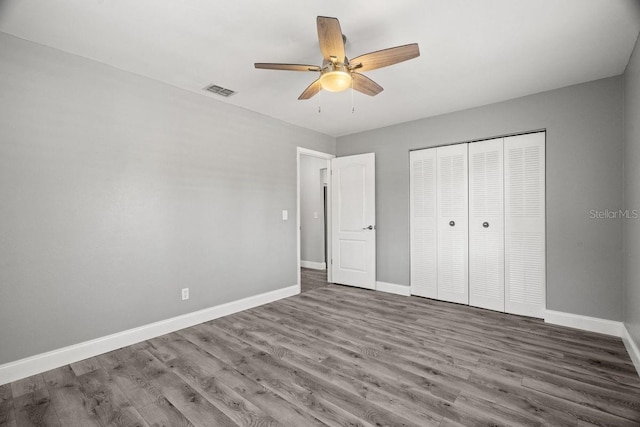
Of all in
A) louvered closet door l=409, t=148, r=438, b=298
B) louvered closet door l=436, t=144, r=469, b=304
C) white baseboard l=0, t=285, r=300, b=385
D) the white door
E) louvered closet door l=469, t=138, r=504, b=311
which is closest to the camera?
white baseboard l=0, t=285, r=300, b=385

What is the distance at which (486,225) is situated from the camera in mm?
3760

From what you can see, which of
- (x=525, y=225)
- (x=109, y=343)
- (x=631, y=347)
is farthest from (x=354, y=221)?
(x=109, y=343)

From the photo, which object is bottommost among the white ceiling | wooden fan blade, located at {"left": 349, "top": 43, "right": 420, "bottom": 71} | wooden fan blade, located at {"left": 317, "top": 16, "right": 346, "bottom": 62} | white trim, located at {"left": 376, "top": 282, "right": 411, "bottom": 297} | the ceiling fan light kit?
white trim, located at {"left": 376, "top": 282, "right": 411, "bottom": 297}

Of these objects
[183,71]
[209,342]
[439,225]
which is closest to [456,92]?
[439,225]

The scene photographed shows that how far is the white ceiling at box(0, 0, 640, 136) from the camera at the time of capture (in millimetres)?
1991

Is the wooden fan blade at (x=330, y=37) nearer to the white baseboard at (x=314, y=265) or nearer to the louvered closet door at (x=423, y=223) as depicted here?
the louvered closet door at (x=423, y=223)

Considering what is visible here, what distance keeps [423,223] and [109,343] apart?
12.9 feet

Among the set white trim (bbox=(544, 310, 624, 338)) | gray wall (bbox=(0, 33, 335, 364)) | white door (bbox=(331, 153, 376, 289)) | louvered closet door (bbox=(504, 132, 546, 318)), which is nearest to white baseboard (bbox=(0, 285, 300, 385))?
gray wall (bbox=(0, 33, 335, 364))

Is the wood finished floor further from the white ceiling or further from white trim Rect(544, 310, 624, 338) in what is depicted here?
the white ceiling

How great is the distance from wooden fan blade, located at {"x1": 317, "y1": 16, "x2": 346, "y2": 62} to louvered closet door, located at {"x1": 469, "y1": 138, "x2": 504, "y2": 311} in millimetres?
2622

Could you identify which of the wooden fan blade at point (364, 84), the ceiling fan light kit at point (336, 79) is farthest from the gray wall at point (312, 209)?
the ceiling fan light kit at point (336, 79)

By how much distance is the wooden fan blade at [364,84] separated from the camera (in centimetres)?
235

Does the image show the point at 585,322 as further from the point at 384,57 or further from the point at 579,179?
the point at 384,57

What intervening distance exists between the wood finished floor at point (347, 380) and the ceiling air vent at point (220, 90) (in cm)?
264
